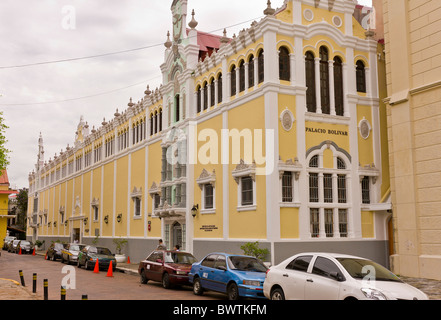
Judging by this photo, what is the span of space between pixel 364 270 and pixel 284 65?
13.1 m

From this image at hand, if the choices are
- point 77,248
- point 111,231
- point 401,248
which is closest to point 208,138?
point 401,248

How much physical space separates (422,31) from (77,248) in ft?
81.8

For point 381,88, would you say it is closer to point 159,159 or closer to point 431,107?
point 431,107

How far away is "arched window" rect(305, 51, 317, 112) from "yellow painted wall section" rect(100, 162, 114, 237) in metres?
22.1

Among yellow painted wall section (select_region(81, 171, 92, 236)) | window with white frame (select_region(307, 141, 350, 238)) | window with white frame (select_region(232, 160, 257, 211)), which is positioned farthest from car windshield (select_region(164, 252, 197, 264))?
yellow painted wall section (select_region(81, 171, 92, 236))

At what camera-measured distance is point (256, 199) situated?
2188 centimetres

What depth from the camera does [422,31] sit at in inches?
773

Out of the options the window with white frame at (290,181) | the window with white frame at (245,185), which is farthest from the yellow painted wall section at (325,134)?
the window with white frame at (245,185)

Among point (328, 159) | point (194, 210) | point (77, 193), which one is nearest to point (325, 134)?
point (328, 159)

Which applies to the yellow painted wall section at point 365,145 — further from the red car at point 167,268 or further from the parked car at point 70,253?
the parked car at point 70,253

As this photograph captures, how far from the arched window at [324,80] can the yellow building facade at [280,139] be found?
0.05 m

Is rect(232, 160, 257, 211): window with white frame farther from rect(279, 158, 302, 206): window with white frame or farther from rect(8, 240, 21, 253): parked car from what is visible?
rect(8, 240, 21, 253): parked car

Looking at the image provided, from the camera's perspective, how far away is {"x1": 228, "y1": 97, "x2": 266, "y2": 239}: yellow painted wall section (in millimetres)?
21422
